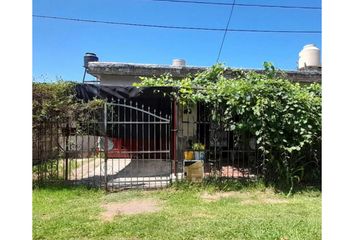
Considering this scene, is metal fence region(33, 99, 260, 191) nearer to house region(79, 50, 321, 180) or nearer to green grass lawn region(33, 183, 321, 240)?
house region(79, 50, 321, 180)

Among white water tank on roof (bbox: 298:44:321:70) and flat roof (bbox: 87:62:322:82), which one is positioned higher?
white water tank on roof (bbox: 298:44:321:70)

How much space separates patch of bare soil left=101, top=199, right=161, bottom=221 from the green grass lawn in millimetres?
123

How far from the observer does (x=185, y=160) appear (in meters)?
7.71

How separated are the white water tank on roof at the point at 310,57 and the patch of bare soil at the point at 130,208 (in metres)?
10.1

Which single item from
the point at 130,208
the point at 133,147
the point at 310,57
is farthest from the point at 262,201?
the point at 310,57

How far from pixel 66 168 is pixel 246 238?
4737mm

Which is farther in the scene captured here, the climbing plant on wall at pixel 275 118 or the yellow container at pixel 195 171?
the yellow container at pixel 195 171

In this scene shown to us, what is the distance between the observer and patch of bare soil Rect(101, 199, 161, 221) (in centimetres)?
559

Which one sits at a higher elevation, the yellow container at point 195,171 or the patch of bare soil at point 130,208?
the yellow container at point 195,171

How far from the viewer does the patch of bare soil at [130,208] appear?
220 inches

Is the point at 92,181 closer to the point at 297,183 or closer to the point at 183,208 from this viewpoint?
the point at 183,208

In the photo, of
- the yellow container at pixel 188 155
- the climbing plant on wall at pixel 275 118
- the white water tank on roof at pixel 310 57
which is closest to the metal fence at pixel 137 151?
the yellow container at pixel 188 155

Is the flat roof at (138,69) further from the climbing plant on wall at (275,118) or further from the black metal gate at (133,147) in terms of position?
the climbing plant on wall at (275,118)

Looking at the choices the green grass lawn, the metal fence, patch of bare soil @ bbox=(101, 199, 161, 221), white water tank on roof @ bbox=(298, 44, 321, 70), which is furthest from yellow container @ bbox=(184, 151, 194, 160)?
white water tank on roof @ bbox=(298, 44, 321, 70)
